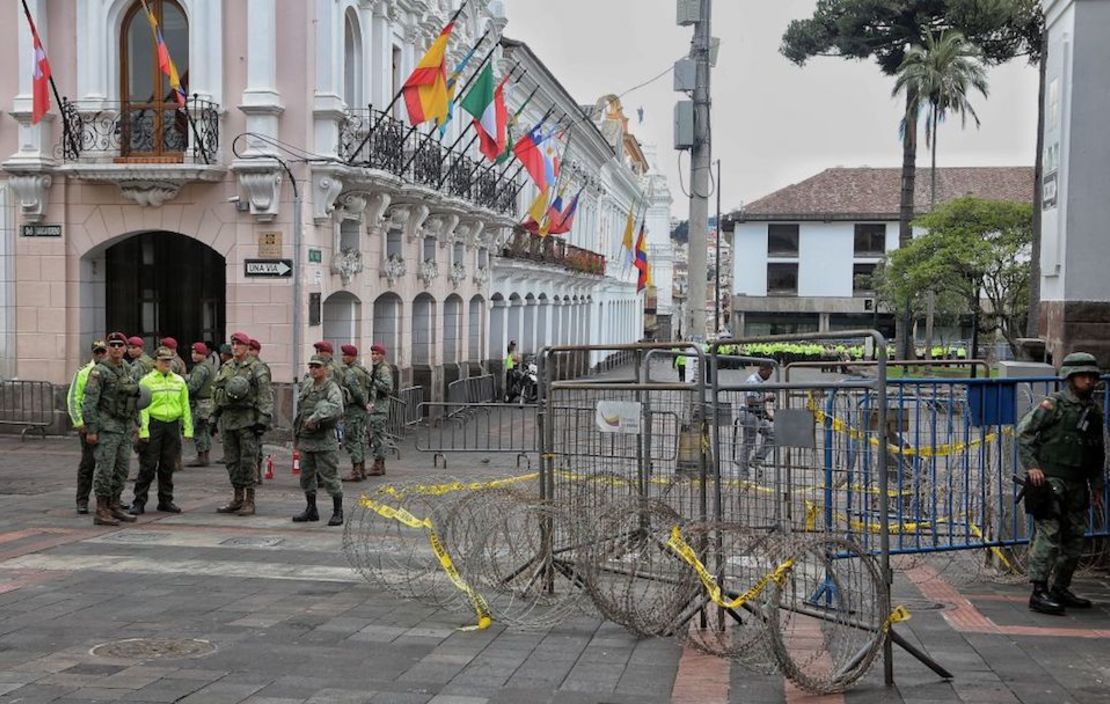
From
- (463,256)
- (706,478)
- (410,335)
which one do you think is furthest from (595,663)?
(463,256)

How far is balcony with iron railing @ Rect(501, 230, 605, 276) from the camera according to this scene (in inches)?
1353

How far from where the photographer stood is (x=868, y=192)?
233 feet

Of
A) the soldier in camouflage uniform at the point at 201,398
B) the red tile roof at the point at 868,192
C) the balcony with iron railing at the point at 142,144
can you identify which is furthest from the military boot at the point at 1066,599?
the red tile roof at the point at 868,192

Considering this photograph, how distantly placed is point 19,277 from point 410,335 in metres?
7.68

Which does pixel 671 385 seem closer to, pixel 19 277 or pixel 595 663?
pixel 595 663

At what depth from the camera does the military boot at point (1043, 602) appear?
7.96 meters

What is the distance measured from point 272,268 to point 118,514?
25.9ft

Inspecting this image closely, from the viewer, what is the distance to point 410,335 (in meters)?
24.7

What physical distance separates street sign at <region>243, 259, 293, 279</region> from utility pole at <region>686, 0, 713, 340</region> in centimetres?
652

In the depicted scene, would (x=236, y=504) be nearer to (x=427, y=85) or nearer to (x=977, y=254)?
(x=427, y=85)

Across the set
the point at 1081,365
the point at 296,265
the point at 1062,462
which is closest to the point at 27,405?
the point at 296,265

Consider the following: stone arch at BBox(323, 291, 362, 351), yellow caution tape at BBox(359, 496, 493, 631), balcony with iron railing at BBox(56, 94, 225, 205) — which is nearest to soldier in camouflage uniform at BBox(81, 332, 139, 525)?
yellow caution tape at BBox(359, 496, 493, 631)

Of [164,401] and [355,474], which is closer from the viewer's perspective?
[164,401]

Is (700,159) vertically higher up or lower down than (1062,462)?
higher up
